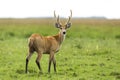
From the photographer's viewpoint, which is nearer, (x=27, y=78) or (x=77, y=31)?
(x=27, y=78)

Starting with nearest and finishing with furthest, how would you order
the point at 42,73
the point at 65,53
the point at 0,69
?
1. the point at 42,73
2. the point at 0,69
3. the point at 65,53

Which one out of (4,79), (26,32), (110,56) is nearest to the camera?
(4,79)

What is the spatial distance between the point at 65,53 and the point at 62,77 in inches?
277

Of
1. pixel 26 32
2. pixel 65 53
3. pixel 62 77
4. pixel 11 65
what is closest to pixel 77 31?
pixel 26 32

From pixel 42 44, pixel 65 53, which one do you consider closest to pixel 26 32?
pixel 65 53

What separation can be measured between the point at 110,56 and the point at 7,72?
650 centimetres

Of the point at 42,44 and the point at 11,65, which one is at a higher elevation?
the point at 42,44

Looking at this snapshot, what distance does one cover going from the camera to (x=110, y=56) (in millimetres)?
18734

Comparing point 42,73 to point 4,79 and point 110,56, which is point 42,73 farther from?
point 110,56

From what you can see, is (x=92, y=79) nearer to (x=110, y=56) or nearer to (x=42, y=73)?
(x=42, y=73)

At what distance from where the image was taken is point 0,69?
1460 centimetres

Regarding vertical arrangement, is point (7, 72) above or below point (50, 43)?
below

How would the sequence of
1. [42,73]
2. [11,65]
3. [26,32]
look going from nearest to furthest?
1. [42,73]
2. [11,65]
3. [26,32]

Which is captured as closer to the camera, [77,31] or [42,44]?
[42,44]
